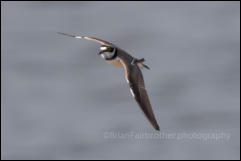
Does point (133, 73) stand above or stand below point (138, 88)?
above

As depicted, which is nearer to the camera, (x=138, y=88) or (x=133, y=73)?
(x=138, y=88)

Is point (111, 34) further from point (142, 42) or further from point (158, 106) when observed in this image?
point (158, 106)

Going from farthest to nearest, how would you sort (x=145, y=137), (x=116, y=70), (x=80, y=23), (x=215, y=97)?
(x=80, y=23) < (x=116, y=70) < (x=215, y=97) < (x=145, y=137)

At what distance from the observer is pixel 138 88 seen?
34.5 ft

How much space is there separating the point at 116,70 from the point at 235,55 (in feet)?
11.5

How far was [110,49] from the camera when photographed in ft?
37.0

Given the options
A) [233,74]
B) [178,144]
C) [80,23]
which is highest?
[80,23]

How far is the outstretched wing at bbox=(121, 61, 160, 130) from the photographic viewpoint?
33.1 ft

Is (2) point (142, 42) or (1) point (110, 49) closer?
(1) point (110, 49)

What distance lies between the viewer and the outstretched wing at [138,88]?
10085mm

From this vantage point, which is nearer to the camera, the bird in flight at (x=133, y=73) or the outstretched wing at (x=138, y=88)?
the outstretched wing at (x=138, y=88)

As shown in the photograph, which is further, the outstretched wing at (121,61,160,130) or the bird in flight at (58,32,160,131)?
the bird in flight at (58,32,160,131)

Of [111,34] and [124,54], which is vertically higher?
[111,34]

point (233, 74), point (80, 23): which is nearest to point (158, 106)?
point (233, 74)
